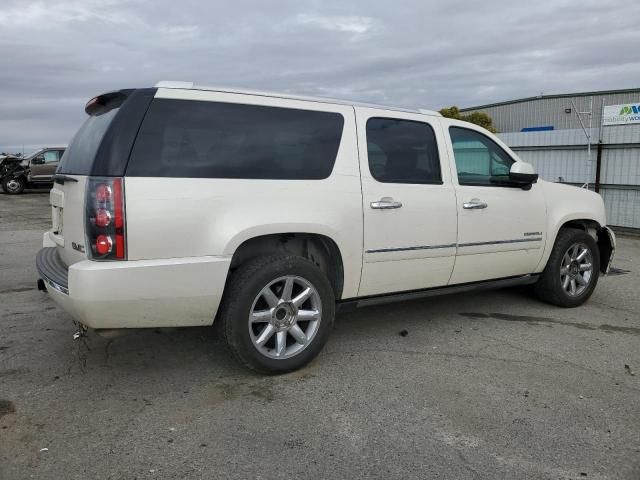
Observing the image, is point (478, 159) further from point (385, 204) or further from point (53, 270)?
point (53, 270)

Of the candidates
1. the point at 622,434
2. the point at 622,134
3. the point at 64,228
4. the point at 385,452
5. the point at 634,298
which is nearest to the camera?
the point at 385,452

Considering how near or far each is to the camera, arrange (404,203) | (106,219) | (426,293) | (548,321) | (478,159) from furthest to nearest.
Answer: (548,321)
(478,159)
(426,293)
(404,203)
(106,219)

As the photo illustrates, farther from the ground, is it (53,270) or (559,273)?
(53,270)

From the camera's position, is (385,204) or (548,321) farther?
(548,321)

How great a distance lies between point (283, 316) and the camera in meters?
3.92

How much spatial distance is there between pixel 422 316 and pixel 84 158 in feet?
10.7

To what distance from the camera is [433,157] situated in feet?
15.5

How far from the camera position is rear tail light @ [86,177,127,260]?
130 inches

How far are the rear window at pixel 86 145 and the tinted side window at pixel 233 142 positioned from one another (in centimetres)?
28

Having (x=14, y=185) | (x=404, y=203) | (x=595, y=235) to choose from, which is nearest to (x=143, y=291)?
(x=404, y=203)

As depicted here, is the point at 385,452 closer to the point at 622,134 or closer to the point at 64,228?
the point at 64,228

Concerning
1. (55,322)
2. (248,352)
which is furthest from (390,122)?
(55,322)

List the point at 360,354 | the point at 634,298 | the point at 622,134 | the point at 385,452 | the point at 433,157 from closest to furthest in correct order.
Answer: the point at 385,452 < the point at 360,354 < the point at 433,157 < the point at 634,298 < the point at 622,134

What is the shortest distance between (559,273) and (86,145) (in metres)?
4.37
